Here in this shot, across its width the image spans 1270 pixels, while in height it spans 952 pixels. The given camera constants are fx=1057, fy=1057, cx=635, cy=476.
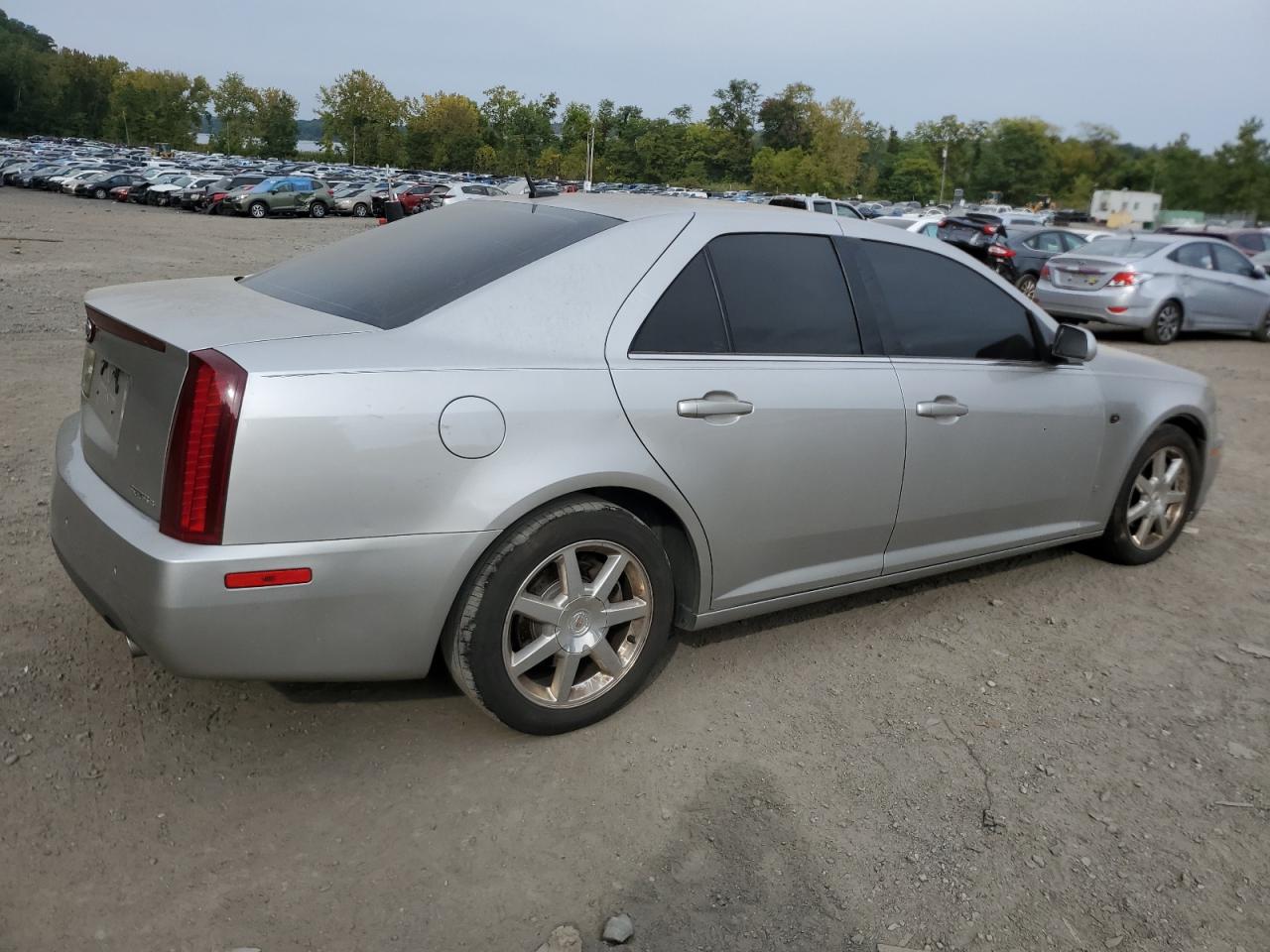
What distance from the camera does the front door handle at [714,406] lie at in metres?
3.25

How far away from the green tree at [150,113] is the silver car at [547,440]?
135m

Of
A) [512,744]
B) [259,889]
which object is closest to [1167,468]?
[512,744]

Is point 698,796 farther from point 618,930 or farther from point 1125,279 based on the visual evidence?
point 1125,279

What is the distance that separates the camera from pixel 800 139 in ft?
411

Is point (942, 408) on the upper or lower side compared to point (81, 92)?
lower

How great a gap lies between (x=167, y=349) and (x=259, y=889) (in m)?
1.38

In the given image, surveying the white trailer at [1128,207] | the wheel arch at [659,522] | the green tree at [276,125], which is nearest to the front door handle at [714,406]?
the wheel arch at [659,522]

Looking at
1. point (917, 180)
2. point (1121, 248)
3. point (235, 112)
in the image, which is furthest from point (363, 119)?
point (1121, 248)

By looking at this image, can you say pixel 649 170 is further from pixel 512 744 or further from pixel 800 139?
pixel 512 744

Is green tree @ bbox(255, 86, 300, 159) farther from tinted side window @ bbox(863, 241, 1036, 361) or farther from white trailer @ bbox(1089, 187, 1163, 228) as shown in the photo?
tinted side window @ bbox(863, 241, 1036, 361)

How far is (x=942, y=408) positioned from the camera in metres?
3.89

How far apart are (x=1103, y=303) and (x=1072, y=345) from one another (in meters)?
10.3

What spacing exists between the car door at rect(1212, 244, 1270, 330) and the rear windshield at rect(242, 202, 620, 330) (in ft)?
44.4

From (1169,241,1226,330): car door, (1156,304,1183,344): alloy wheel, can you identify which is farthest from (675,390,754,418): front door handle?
(1169,241,1226,330): car door
